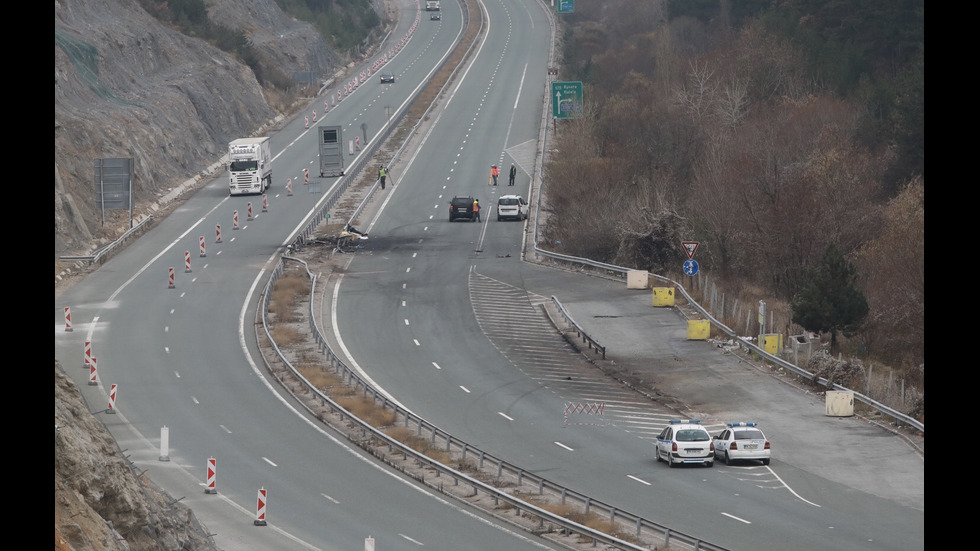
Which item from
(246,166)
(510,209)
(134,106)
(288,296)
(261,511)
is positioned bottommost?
(261,511)

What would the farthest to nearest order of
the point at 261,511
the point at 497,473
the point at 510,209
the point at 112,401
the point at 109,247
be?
the point at 510,209, the point at 109,247, the point at 112,401, the point at 497,473, the point at 261,511

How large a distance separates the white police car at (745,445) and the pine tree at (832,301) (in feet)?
47.7

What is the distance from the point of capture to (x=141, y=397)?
138 ft

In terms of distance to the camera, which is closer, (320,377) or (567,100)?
(320,377)

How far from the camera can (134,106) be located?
280ft

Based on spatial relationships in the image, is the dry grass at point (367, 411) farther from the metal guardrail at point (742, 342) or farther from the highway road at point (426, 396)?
the metal guardrail at point (742, 342)

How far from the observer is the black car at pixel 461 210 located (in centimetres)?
7700

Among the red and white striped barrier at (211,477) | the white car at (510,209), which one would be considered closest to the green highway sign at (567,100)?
the white car at (510,209)

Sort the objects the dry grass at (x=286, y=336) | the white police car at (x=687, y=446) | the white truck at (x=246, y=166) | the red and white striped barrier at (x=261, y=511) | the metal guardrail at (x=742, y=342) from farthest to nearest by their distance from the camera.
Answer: the white truck at (x=246, y=166), the dry grass at (x=286, y=336), the metal guardrail at (x=742, y=342), the white police car at (x=687, y=446), the red and white striped barrier at (x=261, y=511)

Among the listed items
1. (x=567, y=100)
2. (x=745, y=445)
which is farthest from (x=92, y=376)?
(x=567, y=100)

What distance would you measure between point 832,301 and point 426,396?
1583 cm

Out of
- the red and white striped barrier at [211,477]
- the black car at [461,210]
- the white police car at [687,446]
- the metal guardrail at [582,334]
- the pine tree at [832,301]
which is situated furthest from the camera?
the black car at [461,210]

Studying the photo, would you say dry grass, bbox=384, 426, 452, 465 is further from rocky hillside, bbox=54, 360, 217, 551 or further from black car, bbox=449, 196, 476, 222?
black car, bbox=449, 196, 476, 222

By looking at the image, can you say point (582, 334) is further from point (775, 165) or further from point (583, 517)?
point (775, 165)
